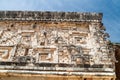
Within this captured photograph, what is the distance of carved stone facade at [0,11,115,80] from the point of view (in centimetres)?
647

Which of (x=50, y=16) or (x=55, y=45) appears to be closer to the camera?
(x=55, y=45)

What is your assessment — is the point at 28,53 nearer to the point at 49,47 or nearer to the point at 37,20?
the point at 49,47

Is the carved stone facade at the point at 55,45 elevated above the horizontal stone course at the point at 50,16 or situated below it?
below

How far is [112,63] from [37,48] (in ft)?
6.53

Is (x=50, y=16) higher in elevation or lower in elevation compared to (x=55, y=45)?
higher

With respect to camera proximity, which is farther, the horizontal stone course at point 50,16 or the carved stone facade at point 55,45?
the horizontal stone course at point 50,16

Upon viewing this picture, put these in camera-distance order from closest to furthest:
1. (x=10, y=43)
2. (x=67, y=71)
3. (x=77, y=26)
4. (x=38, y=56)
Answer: (x=67, y=71)
(x=38, y=56)
(x=10, y=43)
(x=77, y=26)

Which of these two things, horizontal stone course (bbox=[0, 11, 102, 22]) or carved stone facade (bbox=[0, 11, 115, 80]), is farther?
horizontal stone course (bbox=[0, 11, 102, 22])

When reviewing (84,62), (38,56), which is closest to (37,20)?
(38,56)

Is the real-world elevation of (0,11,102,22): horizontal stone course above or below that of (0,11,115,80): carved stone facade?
above

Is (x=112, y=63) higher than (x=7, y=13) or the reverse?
the reverse

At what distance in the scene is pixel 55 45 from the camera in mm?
7402

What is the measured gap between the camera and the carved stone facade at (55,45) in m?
6.47

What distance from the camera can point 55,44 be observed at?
7.43 meters
